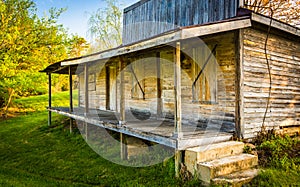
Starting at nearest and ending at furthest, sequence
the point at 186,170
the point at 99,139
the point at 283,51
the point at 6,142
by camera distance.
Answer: the point at 186,170, the point at 283,51, the point at 99,139, the point at 6,142

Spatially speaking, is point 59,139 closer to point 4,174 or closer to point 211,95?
point 4,174

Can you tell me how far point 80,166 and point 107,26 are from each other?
17.8m

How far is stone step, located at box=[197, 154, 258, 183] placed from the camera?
16.3 feet

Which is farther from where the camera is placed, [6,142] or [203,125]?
[6,142]

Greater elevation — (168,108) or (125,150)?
(168,108)

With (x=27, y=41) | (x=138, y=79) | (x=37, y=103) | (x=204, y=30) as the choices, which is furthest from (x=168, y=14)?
(x=37, y=103)

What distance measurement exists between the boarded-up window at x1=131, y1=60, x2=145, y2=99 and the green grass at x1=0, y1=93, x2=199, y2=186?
2.88 meters

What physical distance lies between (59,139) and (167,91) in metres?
5.85

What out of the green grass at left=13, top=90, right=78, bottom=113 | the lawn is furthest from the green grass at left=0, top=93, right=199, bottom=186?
the green grass at left=13, top=90, right=78, bottom=113

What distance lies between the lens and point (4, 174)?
8.15 m

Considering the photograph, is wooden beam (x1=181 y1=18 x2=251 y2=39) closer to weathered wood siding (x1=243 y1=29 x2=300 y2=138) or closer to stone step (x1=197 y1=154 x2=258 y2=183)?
weathered wood siding (x1=243 y1=29 x2=300 y2=138)

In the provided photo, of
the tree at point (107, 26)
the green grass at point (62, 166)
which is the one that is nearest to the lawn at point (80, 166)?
Result: the green grass at point (62, 166)

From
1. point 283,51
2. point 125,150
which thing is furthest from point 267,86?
point 125,150

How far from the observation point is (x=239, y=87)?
6.57 m
